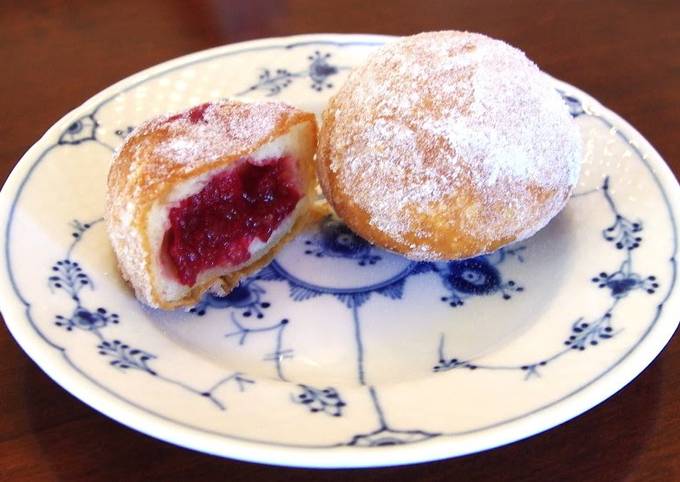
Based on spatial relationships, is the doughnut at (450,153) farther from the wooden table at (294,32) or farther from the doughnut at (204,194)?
the wooden table at (294,32)

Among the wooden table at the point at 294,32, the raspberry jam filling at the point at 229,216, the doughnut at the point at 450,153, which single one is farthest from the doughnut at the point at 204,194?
the wooden table at the point at 294,32

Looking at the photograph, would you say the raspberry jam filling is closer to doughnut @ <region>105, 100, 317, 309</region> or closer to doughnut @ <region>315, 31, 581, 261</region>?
doughnut @ <region>105, 100, 317, 309</region>

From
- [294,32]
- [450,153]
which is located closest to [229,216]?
[450,153]

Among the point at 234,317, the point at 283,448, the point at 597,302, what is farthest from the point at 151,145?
the point at 597,302

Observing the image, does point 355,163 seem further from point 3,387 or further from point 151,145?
point 3,387

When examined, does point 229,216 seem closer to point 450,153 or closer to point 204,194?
point 204,194

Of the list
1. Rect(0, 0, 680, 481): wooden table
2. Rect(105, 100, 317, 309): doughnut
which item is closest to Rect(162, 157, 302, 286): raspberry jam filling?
Rect(105, 100, 317, 309): doughnut
